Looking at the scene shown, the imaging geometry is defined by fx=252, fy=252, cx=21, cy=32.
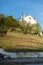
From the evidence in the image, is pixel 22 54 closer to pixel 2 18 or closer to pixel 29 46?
pixel 29 46

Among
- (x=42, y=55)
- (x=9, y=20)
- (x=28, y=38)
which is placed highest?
(x=9, y=20)

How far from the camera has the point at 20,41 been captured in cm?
1234

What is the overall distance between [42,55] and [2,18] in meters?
2.70

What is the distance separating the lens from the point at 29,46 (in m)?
12.4

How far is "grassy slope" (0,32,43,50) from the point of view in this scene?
476 inches

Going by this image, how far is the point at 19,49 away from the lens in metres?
12.2

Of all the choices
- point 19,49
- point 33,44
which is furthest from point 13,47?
point 33,44

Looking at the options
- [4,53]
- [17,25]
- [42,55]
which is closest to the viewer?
[4,53]

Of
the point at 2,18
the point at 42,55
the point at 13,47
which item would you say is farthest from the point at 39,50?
the point at 2,18

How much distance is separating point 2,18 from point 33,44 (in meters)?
2.01

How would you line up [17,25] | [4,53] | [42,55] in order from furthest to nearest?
[17,25] → [42,55] → [4,53]

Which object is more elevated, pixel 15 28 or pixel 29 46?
pixel 15 28

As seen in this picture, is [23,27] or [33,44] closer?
[33,44]

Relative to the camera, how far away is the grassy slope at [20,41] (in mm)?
12086
